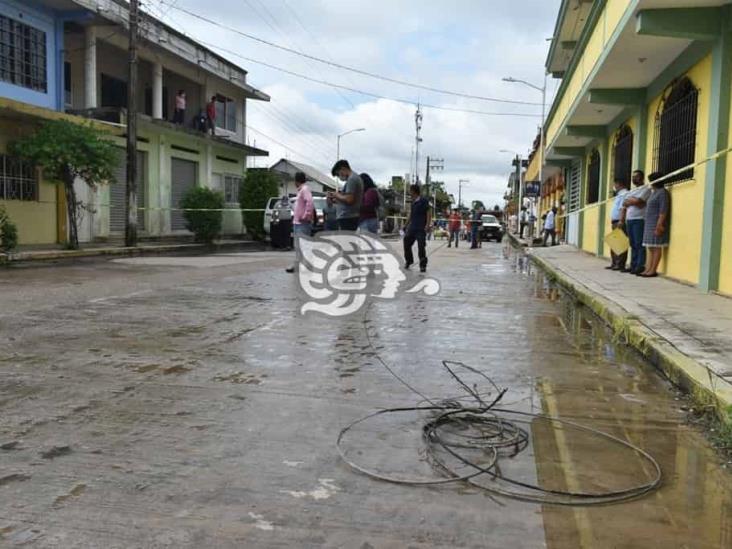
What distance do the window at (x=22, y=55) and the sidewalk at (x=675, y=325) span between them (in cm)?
1548

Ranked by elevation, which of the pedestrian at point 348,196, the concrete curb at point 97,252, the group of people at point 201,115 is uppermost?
the group of people at point 201,115

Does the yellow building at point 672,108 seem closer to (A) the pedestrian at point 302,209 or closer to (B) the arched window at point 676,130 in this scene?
(B) the arched window at point 676,130

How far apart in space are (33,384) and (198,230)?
20413 mm

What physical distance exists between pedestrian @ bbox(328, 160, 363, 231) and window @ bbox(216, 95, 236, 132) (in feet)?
72.0

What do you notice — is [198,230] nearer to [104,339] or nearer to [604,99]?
[604,99]

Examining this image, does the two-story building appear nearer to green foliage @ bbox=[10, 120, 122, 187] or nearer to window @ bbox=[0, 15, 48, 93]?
window @ bbox=[0, 15, 48, 93]

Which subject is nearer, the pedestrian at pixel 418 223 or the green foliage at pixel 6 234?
the pedestrian at pixel 418 223

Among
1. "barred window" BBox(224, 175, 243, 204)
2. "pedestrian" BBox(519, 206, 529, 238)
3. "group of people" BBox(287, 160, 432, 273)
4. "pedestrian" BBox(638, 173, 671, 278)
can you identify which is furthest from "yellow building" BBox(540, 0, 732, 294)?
"pedestrian" BBox(519, 206, 529, 238)

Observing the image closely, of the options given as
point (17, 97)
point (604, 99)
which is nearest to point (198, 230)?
point (17, 97)

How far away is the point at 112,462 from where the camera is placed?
122 inches

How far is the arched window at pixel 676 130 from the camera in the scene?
10594mm

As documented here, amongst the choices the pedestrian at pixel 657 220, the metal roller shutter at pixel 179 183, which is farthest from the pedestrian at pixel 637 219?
the metal roller shutter at pixel 179 183

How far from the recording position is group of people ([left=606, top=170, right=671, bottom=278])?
34.9 ft

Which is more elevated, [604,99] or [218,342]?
[604,99]
